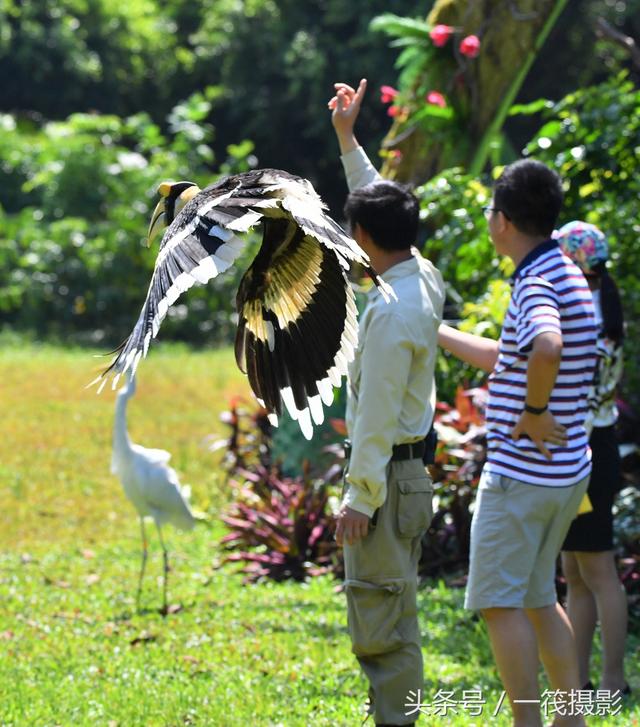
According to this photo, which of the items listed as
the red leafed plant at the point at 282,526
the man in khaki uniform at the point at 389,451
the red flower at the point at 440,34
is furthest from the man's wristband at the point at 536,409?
the red flower at the point at 440,34

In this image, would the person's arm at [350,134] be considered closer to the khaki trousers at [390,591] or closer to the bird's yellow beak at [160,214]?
the bird's yellow beak at [160,214]

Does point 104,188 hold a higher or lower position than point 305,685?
higher

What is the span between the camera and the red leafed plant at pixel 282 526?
6.48m

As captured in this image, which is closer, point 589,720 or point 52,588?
point 589,720

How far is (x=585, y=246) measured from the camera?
4156 millimetres

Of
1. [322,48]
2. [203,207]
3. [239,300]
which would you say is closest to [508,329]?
[239,300]

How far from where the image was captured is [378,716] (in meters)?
3.51

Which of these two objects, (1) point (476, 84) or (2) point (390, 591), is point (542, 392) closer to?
(2) point (390, 591)

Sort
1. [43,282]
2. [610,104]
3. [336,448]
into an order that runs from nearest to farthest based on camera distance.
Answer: [610,104], [336,448], [43,282]

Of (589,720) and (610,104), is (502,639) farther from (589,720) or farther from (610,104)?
(610,104)

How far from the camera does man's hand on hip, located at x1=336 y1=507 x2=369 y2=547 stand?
133 inches

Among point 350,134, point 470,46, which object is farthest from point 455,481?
point 470,46

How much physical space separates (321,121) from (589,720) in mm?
18188

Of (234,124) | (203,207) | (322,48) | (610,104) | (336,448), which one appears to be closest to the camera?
(203,207)
